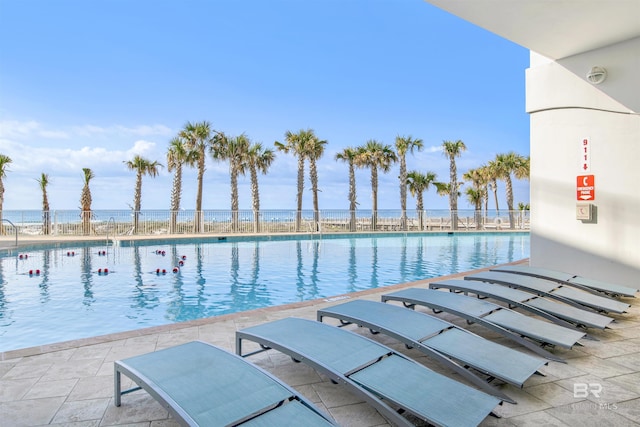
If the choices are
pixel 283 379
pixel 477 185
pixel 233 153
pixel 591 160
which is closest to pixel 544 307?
pixel 283 379

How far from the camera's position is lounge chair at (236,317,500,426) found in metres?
2.02

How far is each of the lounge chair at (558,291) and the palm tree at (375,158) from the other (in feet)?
64.6

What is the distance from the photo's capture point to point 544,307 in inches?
157

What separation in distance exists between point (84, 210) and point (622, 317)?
842 inches

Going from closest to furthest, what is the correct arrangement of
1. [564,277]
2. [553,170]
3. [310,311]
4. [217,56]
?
[310,311], [564,277], [553,170], [217,56]

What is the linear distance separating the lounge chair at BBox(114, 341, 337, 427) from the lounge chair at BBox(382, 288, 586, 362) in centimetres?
205

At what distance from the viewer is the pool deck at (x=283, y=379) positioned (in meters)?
2.34

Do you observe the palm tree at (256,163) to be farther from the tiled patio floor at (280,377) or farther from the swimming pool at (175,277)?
the tiled patio floor at (280,377)

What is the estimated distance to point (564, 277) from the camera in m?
5.32

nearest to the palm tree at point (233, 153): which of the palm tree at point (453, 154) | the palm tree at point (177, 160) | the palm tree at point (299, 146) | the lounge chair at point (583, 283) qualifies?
the palm tree at point (177, 160)

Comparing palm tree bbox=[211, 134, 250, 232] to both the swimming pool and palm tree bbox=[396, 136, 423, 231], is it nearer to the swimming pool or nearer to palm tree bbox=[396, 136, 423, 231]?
the swimming pool

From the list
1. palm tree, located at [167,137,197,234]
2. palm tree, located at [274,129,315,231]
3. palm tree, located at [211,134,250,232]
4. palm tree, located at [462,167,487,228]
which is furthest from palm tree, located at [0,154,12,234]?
palm tree, located at [462,167,487,228]

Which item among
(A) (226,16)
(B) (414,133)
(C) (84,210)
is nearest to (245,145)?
(A) (226,16)

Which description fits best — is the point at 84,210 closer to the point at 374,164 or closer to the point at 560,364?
the point at 374,164
